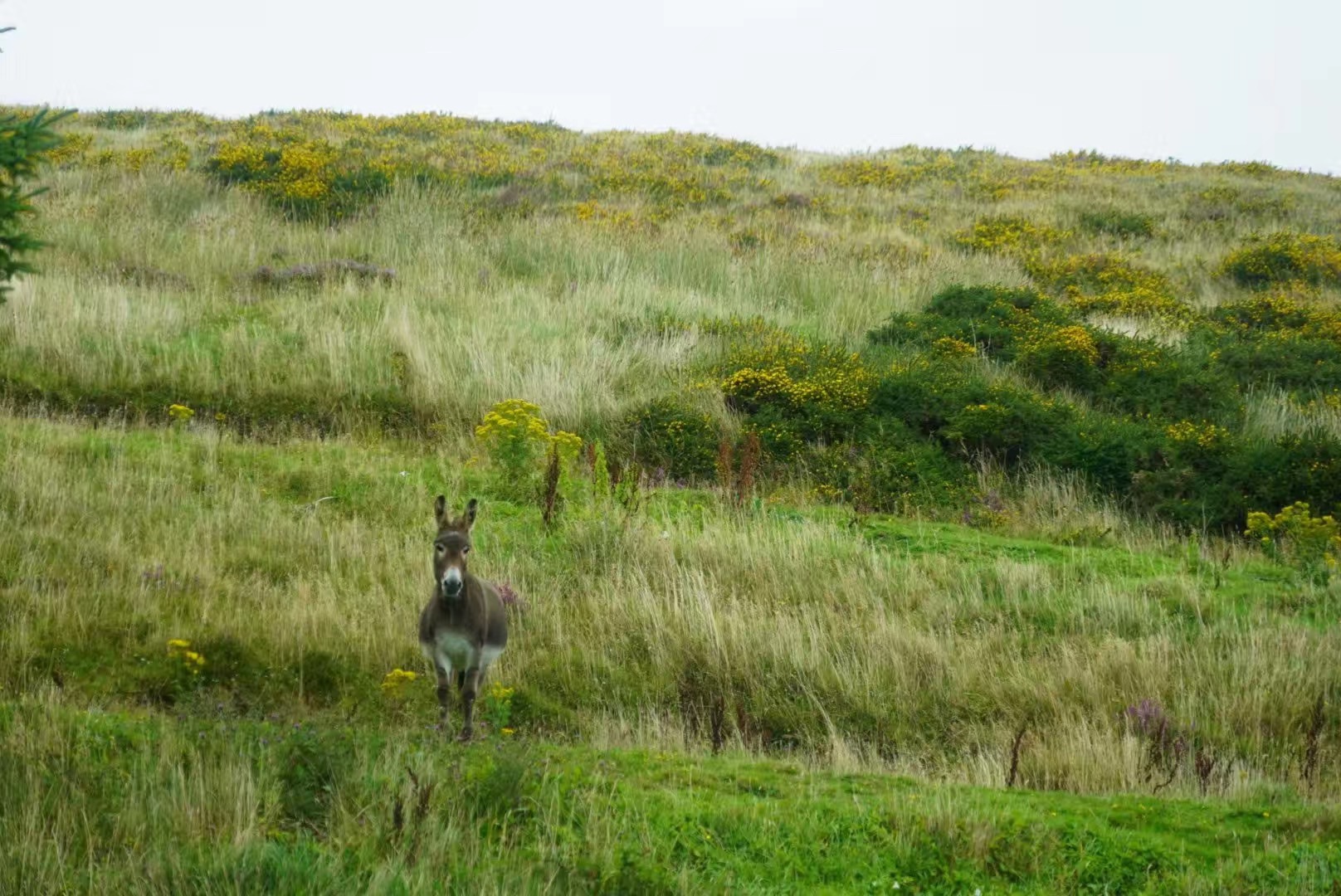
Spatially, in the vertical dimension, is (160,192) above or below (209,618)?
above

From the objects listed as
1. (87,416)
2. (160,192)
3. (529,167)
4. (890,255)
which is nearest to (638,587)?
(87,416)

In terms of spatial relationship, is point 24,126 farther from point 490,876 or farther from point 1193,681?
point 1193,681

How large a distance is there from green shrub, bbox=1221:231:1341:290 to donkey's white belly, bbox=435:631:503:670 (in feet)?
71.8

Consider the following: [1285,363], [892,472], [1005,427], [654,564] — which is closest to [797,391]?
[892,472]

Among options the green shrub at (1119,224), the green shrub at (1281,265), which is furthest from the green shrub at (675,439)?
the green shrub at (1119,224)

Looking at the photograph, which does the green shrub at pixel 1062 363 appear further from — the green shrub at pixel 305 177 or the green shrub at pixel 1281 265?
Answer: the green shrub at pixel 305 177

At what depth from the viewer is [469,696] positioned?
6355mm

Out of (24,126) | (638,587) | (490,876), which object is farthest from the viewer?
(638,587)

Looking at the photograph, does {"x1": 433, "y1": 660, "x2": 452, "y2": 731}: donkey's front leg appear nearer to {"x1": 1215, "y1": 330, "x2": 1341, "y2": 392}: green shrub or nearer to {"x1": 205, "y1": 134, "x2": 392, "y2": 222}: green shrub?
{"x1": 1215, "y1": 330, "x2": 1341, "y2": 392}: green shrub

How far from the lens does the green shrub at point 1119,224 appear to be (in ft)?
93.2

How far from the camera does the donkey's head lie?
562cm

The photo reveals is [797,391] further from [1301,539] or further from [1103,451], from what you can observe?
[1301,539]

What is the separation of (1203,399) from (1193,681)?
8.52 metres

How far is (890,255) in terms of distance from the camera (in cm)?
2344
